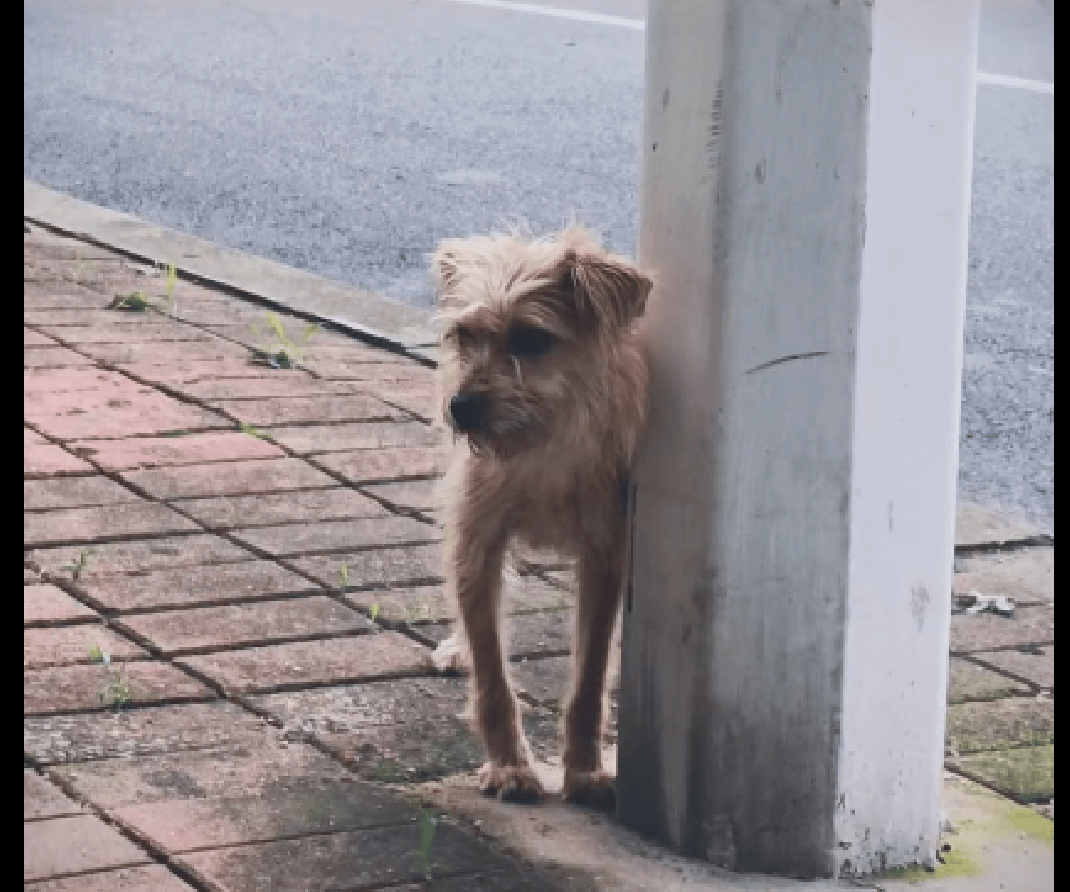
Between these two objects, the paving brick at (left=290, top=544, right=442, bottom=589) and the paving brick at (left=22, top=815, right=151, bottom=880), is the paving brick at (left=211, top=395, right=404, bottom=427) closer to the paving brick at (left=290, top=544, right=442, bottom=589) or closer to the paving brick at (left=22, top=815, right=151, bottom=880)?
the paving brick at (left=290, top=544, right=442, bottom=589)

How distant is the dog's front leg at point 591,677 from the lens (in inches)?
163

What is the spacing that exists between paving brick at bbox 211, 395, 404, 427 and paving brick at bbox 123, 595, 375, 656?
4.79 ft

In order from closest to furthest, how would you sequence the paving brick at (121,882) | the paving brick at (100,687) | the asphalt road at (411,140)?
1. the paving brick at (121,882)
2. the paving brick at (100,687)
3. the asphalt road at (411,140)

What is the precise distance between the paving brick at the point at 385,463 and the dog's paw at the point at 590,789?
6.25 ft

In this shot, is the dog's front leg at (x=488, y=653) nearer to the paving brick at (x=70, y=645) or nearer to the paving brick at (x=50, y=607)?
the paving brick at (x=70, y=645)

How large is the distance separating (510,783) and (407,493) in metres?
1.86

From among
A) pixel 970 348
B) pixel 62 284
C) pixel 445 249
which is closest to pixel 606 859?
pixel 445 249

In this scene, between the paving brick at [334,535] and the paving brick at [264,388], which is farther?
the paving brick at [264,388]

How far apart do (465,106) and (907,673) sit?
8436mm

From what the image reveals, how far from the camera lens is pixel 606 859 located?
3.79 m

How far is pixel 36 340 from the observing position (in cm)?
702

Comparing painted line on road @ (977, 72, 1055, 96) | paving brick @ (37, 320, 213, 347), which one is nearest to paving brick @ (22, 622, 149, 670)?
paving brick @ (37, 320, 213, 347)

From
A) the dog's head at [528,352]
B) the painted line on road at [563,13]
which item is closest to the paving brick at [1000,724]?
the dog's head at [528,352]

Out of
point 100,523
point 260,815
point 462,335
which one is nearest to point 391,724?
point 260,815
